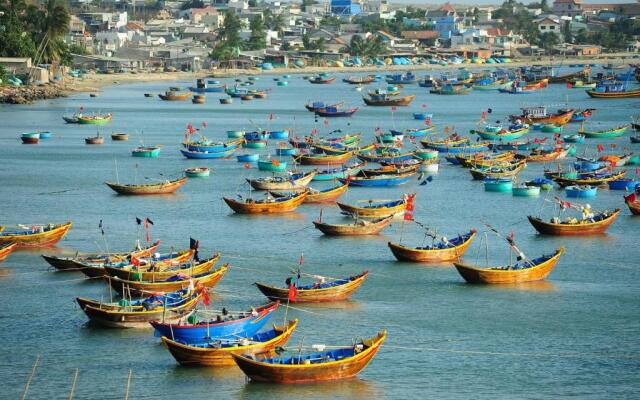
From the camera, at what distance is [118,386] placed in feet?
107

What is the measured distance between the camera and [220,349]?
33.3 metres

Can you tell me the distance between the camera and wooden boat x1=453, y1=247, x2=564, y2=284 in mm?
42875

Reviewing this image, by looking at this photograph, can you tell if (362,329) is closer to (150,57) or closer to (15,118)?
(15,118)

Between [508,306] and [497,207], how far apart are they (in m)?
20.0

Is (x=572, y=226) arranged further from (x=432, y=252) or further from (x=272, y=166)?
Result: (x=272, y=166)

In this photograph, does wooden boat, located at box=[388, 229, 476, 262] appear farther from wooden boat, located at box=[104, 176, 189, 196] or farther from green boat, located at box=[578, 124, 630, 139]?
green boat, located at box=[578, 124, 630, 139]

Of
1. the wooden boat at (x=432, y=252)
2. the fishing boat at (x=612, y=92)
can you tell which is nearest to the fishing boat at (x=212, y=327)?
the wooden boat at (x=432, y=252)

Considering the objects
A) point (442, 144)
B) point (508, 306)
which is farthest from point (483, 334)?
point (442, 144)

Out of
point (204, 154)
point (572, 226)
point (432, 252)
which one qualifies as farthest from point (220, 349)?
point (204, 154)

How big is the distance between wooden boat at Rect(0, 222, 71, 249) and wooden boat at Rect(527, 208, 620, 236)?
65.9ft

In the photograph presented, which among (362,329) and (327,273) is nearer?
(362,329)

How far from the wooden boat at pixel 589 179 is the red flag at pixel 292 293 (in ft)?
95.9

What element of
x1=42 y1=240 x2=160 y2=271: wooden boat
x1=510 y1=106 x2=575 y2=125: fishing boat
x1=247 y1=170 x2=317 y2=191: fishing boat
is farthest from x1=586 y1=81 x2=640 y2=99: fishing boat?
x1=42 y1=240 x2=160 y2=271: wooden boat

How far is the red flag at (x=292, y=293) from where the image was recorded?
125 ft
